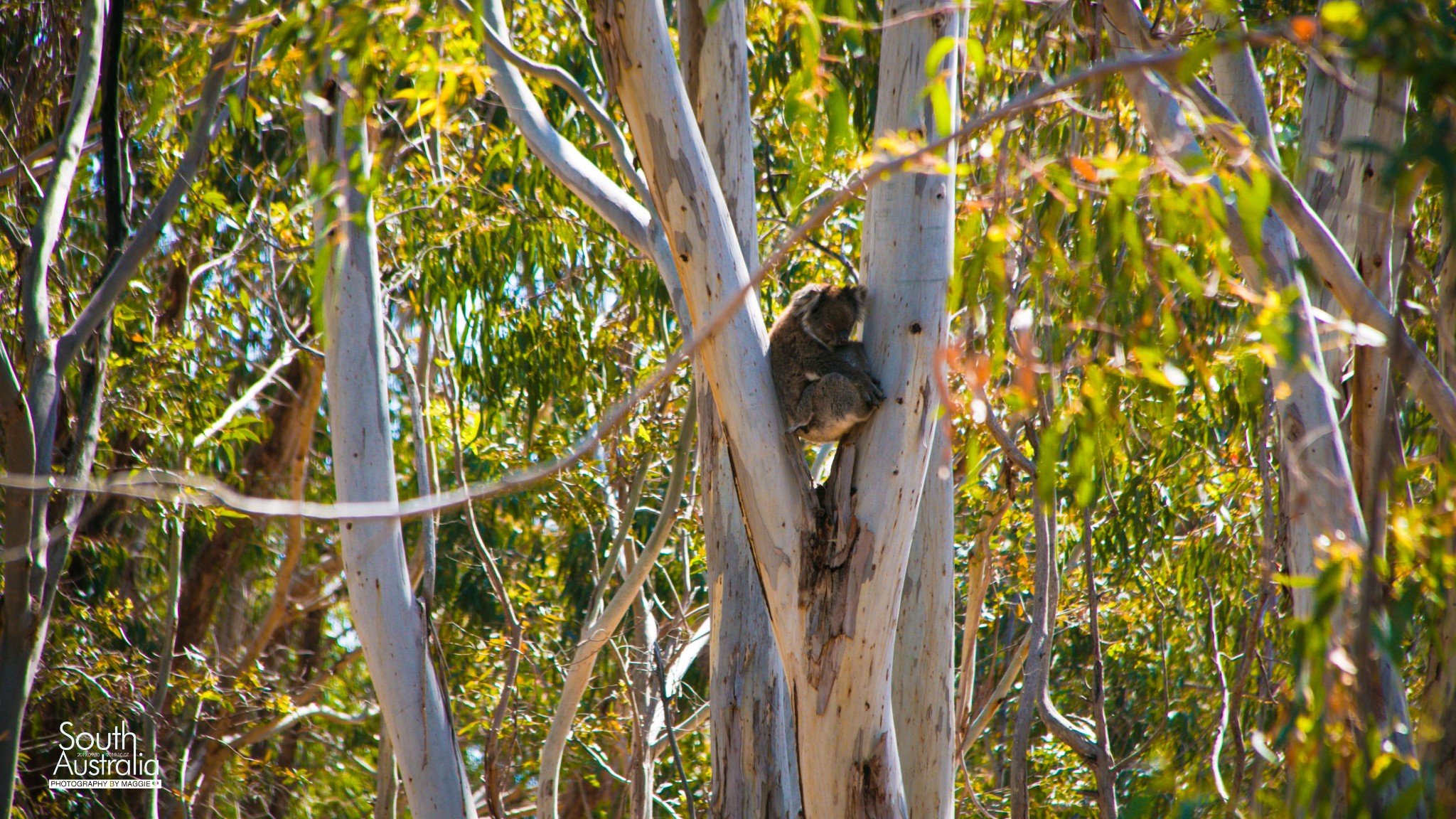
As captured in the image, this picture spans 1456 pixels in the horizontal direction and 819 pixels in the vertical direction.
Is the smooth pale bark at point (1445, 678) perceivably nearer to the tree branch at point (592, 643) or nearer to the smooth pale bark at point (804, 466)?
the smooth pale bark at point (804, 466)

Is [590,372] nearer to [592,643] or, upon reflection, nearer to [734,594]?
[592,643]

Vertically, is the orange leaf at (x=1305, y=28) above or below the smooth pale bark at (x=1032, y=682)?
above

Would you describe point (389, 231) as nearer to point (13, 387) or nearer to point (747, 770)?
point (13, 387)

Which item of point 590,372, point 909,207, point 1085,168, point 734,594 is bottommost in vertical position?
point 734,594

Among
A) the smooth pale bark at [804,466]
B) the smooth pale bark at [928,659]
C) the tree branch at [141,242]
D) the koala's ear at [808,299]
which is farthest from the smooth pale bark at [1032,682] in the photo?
the tree branch at [141,242]

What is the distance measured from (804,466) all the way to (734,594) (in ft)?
3.88

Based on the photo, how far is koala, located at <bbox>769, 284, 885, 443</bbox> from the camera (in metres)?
2.19

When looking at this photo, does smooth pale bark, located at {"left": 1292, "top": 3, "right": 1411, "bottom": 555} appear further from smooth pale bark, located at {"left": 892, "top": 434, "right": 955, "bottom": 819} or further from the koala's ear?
the koala's ear

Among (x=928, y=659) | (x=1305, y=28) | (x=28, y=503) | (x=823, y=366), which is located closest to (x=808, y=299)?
(x=823, y=366)

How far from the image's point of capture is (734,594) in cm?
319

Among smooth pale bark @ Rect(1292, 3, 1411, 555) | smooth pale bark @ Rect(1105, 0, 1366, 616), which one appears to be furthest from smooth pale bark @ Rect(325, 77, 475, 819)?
smooth pale bark @ Rect(1292, 3, 1411, 555)

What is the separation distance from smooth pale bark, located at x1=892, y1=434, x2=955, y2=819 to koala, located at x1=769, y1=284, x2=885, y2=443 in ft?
1.64

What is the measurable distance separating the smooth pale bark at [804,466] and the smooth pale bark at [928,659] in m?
0.87

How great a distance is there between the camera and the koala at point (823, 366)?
219cm
